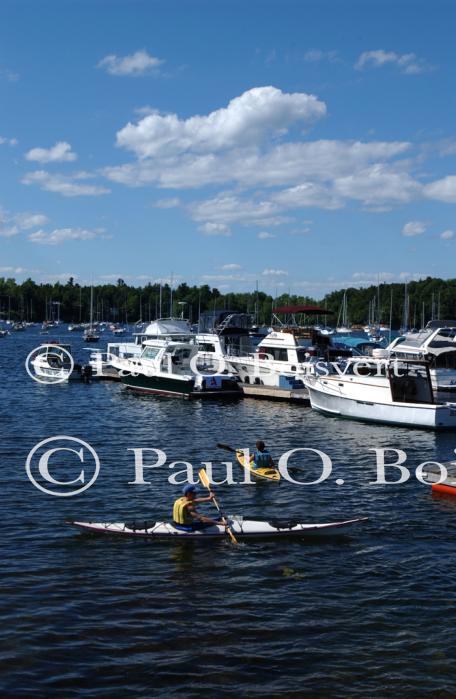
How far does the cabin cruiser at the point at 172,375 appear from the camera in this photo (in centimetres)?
4866

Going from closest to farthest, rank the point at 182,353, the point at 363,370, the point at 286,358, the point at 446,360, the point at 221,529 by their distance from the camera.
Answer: the point at 221,529
the point at 363,370
the point at 446,360
the point at 286,358
the point at 182,353

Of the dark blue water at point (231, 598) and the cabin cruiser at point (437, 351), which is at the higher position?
the cabin cruiser at point (437, 351)

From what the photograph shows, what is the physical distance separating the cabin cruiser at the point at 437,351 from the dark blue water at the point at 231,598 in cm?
1663

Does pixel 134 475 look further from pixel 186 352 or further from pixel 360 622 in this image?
pixel 186 352

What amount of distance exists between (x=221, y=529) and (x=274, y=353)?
33.6m

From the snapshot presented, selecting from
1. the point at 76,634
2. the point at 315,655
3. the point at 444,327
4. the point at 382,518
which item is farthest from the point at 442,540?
the point at 444,327

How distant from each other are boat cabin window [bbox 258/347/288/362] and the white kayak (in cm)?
3230

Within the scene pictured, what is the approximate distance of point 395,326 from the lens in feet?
622

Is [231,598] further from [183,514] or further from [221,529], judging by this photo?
[183,514]

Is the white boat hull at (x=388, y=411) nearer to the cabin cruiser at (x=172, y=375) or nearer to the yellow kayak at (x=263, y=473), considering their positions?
the cabin cruiser at (x=172, y=375)

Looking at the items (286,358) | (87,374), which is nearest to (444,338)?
(286,358)

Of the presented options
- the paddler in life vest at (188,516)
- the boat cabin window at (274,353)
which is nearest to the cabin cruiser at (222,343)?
the boat cabin window at (274,353)

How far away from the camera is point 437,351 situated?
44812mm

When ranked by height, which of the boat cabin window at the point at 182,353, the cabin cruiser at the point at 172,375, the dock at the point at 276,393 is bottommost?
the dock at the point at 276,393
